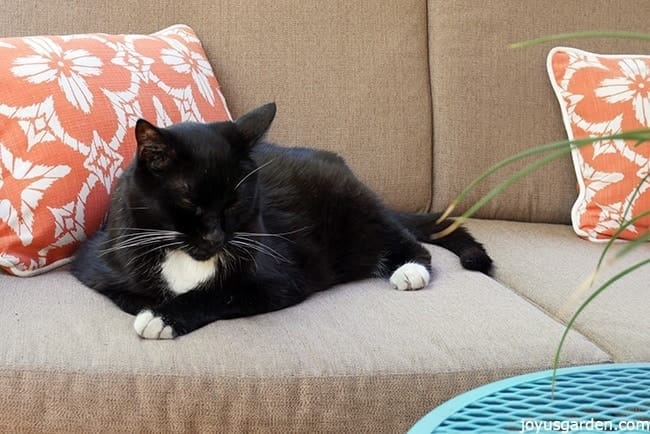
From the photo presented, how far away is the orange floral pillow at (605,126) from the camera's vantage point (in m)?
2.05

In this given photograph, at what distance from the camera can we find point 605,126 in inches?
82.4

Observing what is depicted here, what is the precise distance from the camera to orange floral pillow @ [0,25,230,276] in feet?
5.13

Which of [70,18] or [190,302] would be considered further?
[70,18]

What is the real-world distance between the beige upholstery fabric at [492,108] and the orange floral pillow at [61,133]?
2.60 feet

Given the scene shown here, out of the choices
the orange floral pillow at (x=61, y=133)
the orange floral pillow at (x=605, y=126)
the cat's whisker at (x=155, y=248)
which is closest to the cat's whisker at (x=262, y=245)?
the cat's whisker at (x=155, y=248)

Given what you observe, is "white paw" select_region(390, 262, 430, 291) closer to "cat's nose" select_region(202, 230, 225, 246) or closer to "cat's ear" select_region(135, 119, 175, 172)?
"cat's nose" select_region(202, 230, 225, 246)

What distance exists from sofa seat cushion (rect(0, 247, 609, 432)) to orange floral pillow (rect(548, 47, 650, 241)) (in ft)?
2.28

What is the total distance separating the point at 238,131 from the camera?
144cm

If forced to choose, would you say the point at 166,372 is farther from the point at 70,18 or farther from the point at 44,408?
the point at 70,18

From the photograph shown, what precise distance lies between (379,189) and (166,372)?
3.43 feet

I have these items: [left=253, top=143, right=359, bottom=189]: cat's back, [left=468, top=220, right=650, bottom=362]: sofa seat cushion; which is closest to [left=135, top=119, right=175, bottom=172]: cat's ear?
[left=253, top=143, right=359, bottom=189]: cat's back

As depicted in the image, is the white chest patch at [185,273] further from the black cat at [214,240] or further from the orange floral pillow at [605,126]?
the orange floral pillow at [605,126]

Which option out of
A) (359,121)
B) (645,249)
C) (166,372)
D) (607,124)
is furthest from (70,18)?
(645,249)

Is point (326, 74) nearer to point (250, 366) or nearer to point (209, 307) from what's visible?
point (209, 307)
